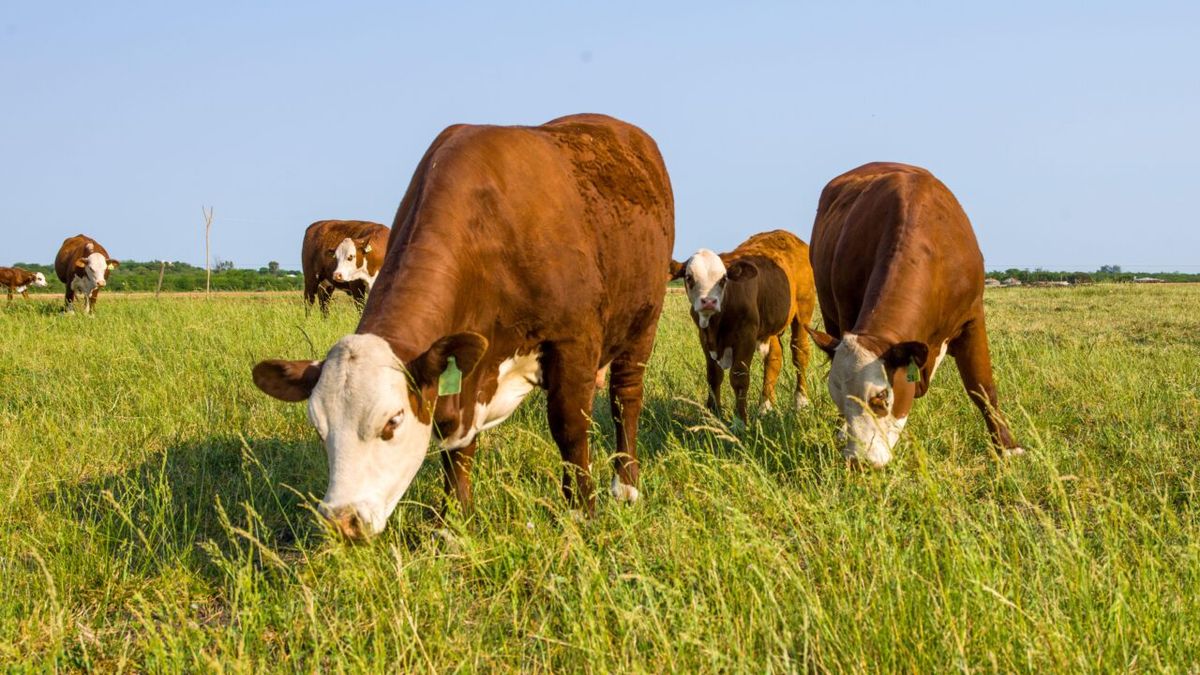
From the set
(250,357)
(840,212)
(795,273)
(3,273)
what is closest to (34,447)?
(250,357)

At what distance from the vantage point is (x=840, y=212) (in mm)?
7344

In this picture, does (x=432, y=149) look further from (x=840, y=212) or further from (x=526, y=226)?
(x=840, y=212)

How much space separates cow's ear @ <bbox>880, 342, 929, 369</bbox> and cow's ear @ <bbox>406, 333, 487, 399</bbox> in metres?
2.40

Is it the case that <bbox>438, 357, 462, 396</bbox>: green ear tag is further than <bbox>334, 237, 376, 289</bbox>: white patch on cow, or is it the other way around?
<bbox>334, 237, 376, 289</bbox>: white patch on cow

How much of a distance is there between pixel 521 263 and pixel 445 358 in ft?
2.80

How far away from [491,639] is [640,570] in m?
0.54

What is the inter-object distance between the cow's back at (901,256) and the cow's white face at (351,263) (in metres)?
11.5

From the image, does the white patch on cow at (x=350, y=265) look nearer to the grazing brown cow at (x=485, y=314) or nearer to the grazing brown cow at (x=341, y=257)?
the grazing brown cow at (x=341, y=257)

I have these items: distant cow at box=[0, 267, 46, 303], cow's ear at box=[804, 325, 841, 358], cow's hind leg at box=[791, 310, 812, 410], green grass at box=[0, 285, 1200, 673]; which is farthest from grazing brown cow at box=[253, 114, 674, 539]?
distant cow at box=[0, 267, 46, 303]

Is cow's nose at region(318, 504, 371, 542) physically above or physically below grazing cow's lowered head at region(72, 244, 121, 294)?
below

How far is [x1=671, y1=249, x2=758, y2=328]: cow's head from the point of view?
8.45 meters

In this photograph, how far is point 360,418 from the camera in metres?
3.42

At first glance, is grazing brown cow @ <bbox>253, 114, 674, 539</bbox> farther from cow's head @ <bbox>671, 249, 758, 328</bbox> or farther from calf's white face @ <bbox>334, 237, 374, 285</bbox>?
calf's white face @ <bbox>334, 237, 374, 285</bbox>

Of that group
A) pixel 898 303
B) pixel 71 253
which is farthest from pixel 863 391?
pixel 71 253
